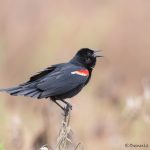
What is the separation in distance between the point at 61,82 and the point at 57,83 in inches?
2.4

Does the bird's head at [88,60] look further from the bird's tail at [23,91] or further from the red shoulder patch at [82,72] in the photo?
the bird's tail at [23,91]

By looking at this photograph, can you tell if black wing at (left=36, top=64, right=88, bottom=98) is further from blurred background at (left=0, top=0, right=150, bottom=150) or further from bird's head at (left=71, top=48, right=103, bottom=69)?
blurred background at (left=0, top=0, right=150, bottom=150)

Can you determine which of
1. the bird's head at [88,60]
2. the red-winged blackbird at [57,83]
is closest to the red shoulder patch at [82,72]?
the red-winged blackbird at [57,83]

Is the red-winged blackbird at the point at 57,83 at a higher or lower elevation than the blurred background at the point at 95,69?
higher

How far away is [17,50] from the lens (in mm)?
10992

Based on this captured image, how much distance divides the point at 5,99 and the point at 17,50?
212 centimetres

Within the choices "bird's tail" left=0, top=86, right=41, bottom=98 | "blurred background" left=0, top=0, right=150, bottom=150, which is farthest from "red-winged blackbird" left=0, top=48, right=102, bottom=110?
"blurred background" left=0, top=0, right=150, bottom=150

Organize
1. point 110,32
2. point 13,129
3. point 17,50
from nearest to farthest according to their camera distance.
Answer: point 13,129 < point 17,50 < point 110,32

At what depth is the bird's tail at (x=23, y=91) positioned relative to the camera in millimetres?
6500

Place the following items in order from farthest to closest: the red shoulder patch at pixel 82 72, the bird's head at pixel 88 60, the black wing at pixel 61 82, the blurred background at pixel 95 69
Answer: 1. the blurred background at pixel 95 69
2. the bird's head at pixel 88 60
3. the red shoulder patch at pixel 82 72
4. the black wing at pixel 61 82

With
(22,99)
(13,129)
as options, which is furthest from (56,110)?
(22,99)

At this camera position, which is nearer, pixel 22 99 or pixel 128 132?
pixel 128 132

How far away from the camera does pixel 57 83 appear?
681cm

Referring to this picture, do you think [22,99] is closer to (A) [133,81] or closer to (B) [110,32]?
(A) [133,81]
